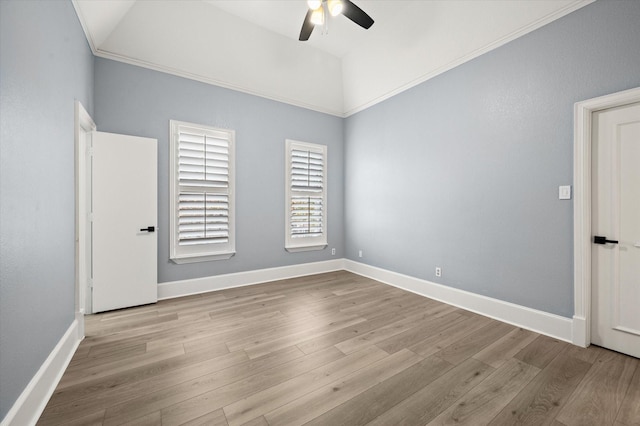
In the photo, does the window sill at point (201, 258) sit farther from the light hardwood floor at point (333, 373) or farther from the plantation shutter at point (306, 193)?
the plantation shutter at point (306, 193)

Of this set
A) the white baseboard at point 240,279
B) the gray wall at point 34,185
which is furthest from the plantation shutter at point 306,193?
the gray wall at point 34,185

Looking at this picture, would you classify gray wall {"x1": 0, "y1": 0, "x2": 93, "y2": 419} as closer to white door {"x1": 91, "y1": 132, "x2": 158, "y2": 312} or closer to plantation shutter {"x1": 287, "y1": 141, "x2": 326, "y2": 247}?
white door {"x1": 91, "y1": 132, "x2": 158, "y2": 312}

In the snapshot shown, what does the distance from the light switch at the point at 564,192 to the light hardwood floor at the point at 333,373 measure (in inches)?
52.6

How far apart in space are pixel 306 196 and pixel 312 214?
13.9 inches

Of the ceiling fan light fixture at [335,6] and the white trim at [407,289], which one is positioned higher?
the ceiling fan light fixture at [335,6]

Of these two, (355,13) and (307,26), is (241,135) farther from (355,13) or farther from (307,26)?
(355,13)

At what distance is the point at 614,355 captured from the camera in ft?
7.23

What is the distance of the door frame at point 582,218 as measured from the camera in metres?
2.34

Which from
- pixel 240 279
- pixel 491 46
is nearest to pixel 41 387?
pixel 240 279

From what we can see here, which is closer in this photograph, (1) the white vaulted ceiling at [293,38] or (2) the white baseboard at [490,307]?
(2) the white baseboard at [490,307]

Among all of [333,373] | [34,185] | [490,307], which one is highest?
[34,185]

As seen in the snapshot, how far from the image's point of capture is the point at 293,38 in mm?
3908

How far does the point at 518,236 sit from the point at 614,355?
1165mm

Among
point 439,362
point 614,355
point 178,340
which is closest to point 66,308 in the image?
point 178,340
